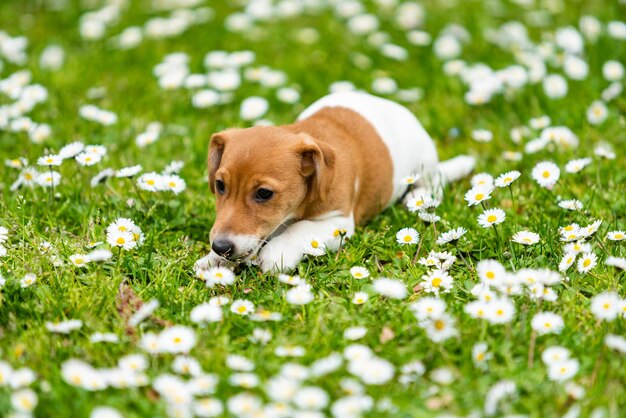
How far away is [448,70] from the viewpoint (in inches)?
262

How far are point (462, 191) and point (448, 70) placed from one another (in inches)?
72.0

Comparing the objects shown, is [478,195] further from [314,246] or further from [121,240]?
[121,240]

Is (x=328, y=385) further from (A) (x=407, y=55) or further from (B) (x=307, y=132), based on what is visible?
→ (A) (x=407, y=55)

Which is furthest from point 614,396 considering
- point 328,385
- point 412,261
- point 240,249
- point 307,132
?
point 307,132

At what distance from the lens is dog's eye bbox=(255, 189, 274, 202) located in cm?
409

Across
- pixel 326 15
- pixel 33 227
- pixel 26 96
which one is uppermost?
pixel 33 227

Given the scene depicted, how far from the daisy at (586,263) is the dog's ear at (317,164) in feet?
4.15

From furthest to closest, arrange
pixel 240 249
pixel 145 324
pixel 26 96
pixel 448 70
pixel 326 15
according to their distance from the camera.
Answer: pixel 326 15 < pixel 448 70 < pixel 26 96 < pixel 240 249 < pixel 145 324

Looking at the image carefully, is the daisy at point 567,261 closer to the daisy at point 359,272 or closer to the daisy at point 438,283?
the daisy at point 438,283

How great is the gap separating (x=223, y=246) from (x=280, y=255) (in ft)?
1.09

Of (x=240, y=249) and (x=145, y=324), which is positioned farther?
(x=240, y=249)

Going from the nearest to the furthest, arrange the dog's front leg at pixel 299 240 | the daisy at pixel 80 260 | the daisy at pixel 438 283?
1. the daisy at pixel 438 283
2. the daisy at pixel 80 260
3. the dog's front leg at pixel 299 240

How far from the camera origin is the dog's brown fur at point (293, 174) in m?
4.06

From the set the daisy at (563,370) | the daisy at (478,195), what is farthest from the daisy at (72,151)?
the daisy at (563,370)
